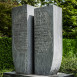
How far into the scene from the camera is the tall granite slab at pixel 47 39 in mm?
6348

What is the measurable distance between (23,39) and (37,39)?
0.49 m

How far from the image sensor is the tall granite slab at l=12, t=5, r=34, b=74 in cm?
670

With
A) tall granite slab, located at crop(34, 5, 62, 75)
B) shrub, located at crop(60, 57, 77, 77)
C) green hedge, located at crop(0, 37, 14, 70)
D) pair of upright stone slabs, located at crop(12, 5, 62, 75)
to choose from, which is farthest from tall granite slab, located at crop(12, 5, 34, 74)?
green hedge, located at crop(0, 37, 14, 70)

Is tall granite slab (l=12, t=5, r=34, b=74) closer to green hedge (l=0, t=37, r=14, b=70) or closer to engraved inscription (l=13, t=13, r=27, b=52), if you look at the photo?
engraved inscription (l=13, t=13, r=27, b=52)

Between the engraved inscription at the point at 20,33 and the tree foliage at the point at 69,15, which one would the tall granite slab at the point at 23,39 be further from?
the tree foliage at the point at 69,15

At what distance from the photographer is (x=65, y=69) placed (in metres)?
9.18

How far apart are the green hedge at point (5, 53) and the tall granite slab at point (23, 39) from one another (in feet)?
14.8

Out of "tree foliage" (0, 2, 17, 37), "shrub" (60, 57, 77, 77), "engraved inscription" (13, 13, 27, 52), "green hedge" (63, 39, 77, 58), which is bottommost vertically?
"shrub" (60, 57, 77, 77)

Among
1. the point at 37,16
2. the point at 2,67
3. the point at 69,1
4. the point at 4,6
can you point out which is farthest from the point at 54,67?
the point at 69,1

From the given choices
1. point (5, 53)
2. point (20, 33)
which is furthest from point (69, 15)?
point (20, 33)

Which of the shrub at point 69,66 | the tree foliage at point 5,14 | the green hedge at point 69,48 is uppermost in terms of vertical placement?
the tree foliage at point 5,14

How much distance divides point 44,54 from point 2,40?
5.40m

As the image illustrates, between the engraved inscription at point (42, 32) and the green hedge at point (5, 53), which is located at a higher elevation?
the engraved inscription at point (42, 32)

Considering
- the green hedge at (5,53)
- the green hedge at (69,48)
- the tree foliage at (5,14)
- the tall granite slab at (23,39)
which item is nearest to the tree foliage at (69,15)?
the green hedge at (69,48)
